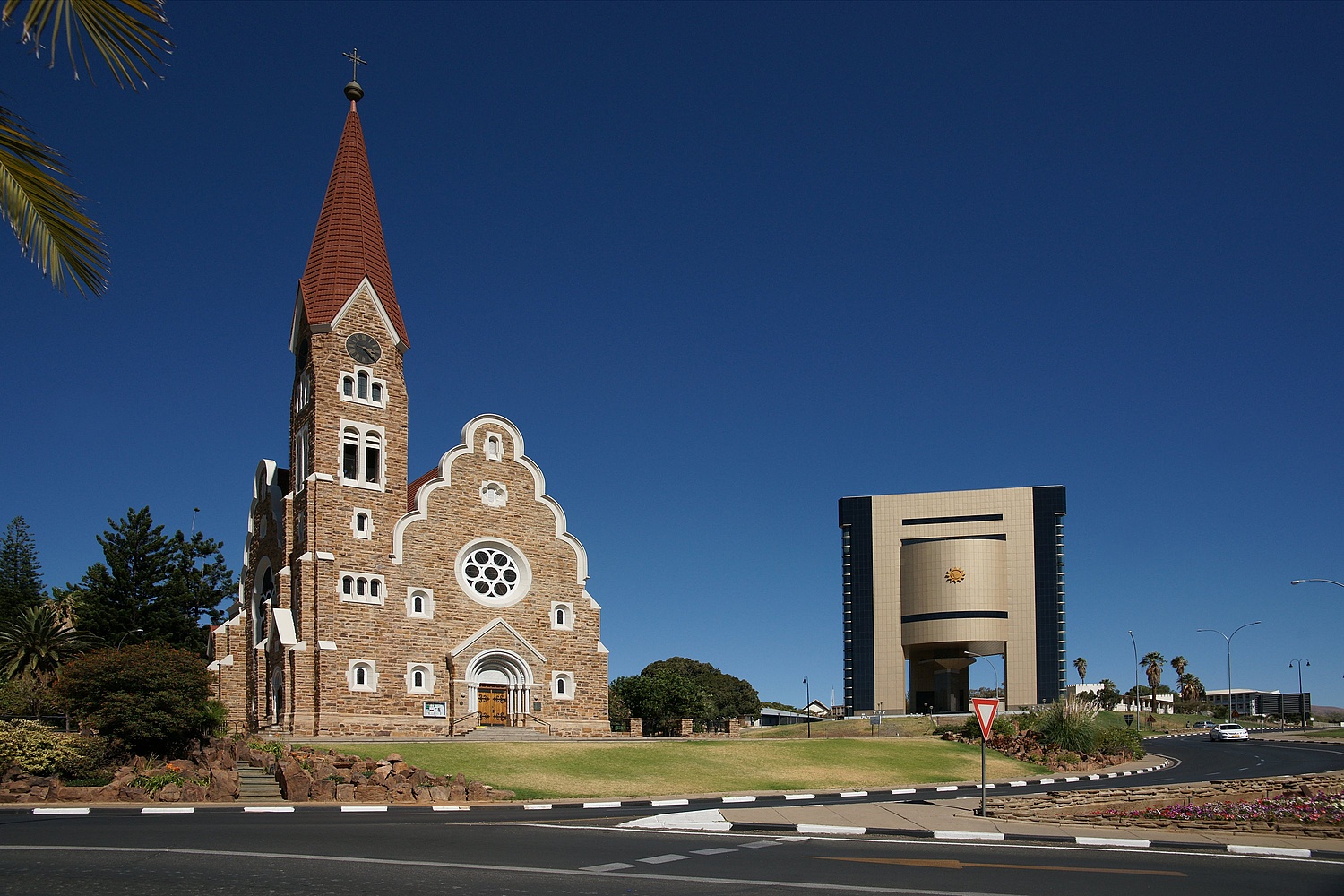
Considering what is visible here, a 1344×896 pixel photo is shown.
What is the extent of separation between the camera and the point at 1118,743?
4400cm

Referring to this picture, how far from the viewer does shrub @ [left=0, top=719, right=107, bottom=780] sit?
28.8 metres

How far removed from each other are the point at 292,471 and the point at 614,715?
105 feet

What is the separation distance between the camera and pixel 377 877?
40.0 ft

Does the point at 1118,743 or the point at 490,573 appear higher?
the point at 490,573

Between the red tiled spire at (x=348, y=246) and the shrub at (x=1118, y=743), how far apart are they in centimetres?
3240

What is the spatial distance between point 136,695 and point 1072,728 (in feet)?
104

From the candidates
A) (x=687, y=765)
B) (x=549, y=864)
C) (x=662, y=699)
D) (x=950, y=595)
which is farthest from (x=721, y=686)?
(x=549, y=864)

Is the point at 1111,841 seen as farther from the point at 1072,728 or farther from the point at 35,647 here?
the point at 35,647

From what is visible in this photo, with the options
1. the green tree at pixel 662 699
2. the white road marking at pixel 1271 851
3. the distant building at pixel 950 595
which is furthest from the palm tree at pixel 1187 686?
the white road marking at pixel 1271 851

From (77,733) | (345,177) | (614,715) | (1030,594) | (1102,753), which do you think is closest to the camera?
(77,733)

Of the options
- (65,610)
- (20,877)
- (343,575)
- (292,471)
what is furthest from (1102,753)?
(65,610)

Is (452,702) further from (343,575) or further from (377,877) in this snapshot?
(377,877)

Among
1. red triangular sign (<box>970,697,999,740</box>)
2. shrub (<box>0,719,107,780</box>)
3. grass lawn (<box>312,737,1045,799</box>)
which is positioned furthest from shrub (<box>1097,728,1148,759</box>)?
shrub (<box>0,719,107,780</box>)

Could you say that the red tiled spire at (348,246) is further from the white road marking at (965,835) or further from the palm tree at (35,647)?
the white road marking at (965,835)
